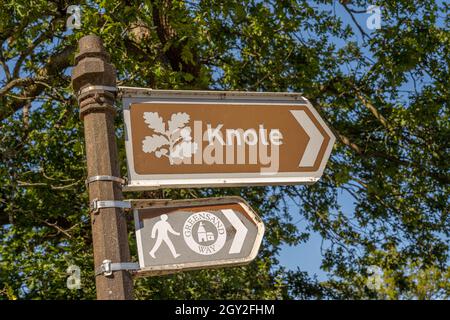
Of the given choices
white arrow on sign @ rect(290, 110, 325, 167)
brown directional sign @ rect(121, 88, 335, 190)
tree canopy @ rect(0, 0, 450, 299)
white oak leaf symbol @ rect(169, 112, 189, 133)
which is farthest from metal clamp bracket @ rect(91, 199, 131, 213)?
tree canopy @ rect(0, 0, 450, 299)

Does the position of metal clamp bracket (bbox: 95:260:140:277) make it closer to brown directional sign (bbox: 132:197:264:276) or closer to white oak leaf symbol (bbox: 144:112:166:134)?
brown directional sign (bbox: 132:197:264:276)

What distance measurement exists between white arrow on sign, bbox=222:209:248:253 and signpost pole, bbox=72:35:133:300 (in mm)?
397

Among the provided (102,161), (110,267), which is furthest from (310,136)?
(110,267)

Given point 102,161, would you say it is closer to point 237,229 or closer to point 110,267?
point 110,267

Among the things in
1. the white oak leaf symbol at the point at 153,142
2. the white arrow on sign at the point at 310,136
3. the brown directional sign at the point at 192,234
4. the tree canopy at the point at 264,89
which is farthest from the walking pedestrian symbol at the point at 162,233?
the tree canopy at the point at 264,89

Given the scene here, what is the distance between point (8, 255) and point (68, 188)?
1126mm

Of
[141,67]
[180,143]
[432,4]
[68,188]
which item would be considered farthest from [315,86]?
[180,143]

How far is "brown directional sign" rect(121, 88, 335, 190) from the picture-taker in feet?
8.61

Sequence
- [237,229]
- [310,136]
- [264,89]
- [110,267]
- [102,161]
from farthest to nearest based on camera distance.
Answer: [264,89]
[310,136]
[237,229]
[102,161]
[110,267]

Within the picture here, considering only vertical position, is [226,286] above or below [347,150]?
below

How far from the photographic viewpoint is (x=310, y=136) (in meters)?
2.89

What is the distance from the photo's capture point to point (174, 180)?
262 cm

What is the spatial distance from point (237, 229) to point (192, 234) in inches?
7.1
